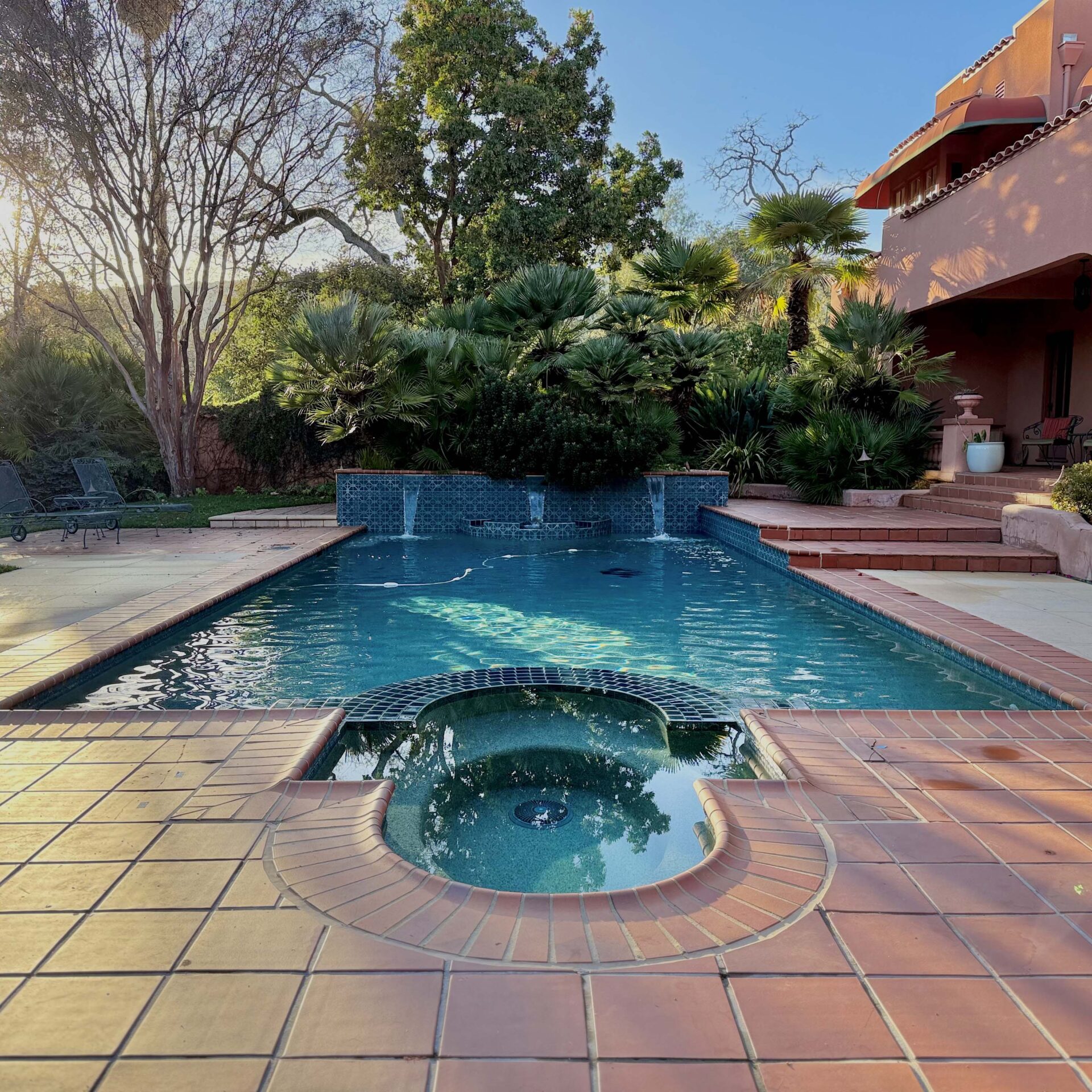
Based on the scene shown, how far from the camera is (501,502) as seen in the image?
39.3 feet

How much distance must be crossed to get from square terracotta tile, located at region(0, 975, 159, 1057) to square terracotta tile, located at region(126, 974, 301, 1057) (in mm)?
47

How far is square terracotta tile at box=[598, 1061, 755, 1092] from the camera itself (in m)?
1.58

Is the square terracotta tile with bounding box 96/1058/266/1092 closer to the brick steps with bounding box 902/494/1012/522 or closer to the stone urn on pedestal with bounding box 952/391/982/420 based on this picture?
the brick steps with bounding box 902/494/1012/522

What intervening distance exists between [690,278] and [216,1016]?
46.5ft

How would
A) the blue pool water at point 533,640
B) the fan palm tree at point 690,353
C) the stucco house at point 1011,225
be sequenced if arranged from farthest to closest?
1. the fan palm tree at point 690,353
2. the stucco house at point 1011,225
3. the blue pool water at point 533,640

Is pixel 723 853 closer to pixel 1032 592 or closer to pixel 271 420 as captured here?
pixel 1032 592

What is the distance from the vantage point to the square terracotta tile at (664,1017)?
5.50 feet

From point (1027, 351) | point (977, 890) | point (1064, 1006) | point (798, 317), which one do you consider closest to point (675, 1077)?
point (1064, 1006)

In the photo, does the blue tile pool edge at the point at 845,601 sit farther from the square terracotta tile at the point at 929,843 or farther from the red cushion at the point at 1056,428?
the red cushion at the point at 1056,428

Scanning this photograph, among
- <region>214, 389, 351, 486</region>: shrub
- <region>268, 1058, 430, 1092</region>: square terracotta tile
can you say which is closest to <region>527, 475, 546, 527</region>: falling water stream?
<region>214, 389, 351, 486</region>: shrub

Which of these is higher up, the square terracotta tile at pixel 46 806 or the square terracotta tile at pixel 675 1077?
the square terracotta tile at pixel 46 806

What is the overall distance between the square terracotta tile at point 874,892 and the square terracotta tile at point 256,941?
1333mm

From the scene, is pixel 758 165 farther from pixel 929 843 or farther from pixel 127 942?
pixel 127 942

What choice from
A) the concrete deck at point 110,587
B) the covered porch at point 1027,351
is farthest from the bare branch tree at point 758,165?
the concrete deck at point 110,587
